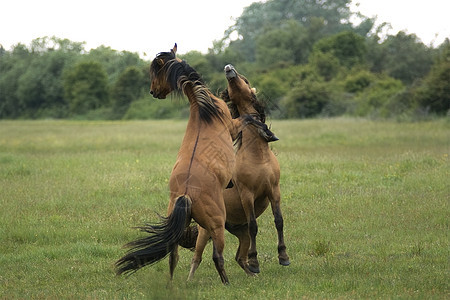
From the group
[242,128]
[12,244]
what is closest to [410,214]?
[242,128]

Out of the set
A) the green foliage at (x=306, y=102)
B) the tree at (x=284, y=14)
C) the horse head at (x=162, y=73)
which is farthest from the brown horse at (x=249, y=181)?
the tree at (x=284, y=14)

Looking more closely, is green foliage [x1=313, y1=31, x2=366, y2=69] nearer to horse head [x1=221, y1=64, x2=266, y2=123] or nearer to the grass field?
the grass field

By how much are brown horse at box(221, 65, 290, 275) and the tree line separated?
25.1 metres

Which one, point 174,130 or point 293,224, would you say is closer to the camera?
point 293,224

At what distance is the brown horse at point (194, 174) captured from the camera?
231 inches

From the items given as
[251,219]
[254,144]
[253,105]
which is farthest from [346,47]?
[251,219]

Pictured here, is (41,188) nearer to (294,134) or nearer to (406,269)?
(406,269)

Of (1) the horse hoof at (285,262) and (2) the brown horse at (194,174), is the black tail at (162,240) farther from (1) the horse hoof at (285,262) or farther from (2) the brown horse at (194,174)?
(1) the horse hoof at (285,262)

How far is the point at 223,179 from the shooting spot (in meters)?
6.13

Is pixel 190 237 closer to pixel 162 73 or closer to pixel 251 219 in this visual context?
pixel 251 219

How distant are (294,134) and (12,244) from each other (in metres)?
19.3

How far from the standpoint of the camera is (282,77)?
185 ft

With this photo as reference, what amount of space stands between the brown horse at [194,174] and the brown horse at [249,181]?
498 mm

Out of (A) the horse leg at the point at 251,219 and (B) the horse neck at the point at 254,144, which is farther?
(B) the horse neck at the point at 254,144
